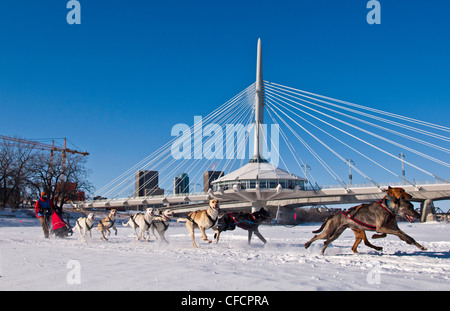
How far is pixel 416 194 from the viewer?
59.8 meters

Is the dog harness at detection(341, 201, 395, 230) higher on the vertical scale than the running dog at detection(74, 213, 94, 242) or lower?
higher

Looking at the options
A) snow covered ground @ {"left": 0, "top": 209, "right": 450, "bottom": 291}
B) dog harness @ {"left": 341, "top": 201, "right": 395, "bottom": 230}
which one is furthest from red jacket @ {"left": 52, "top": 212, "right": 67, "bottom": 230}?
dog harness @ {"left": 341, "top": 201, "right": 395, "bottom": 230}

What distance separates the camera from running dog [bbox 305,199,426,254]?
312 inches

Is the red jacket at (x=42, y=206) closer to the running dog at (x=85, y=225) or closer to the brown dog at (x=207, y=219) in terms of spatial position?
the running dog at (x=85, y=225)

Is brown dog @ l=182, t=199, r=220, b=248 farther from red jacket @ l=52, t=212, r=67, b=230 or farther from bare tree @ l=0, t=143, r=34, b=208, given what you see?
bare tree @ l=0, t=143, r=34, b=208

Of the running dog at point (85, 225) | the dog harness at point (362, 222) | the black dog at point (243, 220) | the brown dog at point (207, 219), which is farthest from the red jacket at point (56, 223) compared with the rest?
the dog harness at point (362, 222)

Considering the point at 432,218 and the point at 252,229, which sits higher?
the point at 252,229

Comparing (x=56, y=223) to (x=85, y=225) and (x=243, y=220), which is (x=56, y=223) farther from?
(x=243, y=220)

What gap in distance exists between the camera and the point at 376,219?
816cm

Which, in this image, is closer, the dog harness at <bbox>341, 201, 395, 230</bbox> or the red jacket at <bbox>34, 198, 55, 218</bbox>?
the dog harness at <bbox>341, 201, 395, 230</bbox>

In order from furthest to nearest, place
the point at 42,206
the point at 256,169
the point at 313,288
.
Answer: the point at 256,169, the point at 42,206, the point at 313,288
